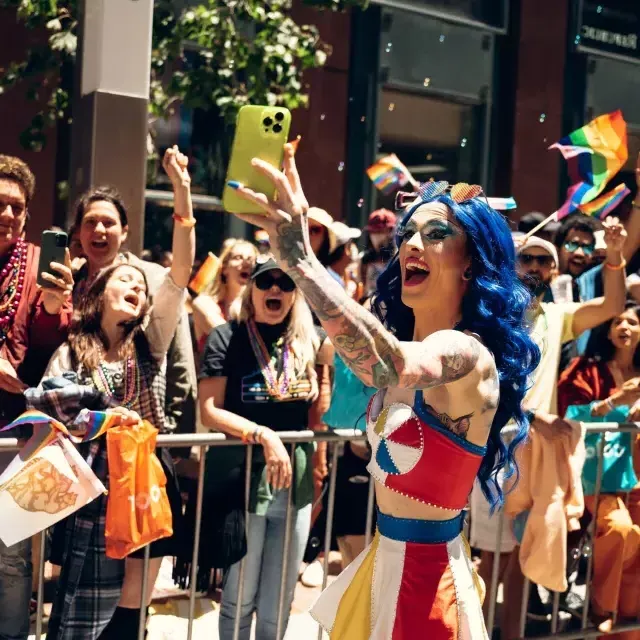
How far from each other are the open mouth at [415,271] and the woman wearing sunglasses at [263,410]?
1.51m

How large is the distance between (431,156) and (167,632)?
7724 millimetres

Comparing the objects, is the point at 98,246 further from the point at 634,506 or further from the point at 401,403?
the point at 634,506

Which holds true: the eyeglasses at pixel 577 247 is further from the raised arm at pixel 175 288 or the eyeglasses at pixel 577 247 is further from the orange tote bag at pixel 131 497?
the orange tote bag at pixel 131 497

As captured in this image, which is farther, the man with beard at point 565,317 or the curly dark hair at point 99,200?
the man with beard at point 565,317

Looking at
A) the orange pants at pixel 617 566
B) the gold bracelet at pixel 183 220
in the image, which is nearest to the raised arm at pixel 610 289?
the orange pants at pixel 617 566

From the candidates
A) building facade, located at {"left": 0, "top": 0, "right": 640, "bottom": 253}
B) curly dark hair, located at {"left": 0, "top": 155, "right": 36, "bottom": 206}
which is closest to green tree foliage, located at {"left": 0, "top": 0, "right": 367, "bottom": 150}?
building facade, located at {"left": 0, "top": 0, "right": 640, "bottom": 253}

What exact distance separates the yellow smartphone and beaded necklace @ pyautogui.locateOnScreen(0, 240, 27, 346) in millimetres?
1733

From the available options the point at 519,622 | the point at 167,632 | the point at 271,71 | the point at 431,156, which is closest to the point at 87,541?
the point at 167,632

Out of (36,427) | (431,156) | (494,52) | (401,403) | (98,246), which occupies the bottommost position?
(36,427)

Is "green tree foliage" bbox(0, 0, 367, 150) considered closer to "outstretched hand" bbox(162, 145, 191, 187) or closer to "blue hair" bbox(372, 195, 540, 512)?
"outstretched hand" bbox(162, 145, 191, 187)

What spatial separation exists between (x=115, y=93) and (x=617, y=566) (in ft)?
9.95

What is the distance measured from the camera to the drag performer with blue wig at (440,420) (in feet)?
8.45

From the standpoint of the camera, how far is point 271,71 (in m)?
7.05

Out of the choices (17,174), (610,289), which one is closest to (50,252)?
(17,174)
